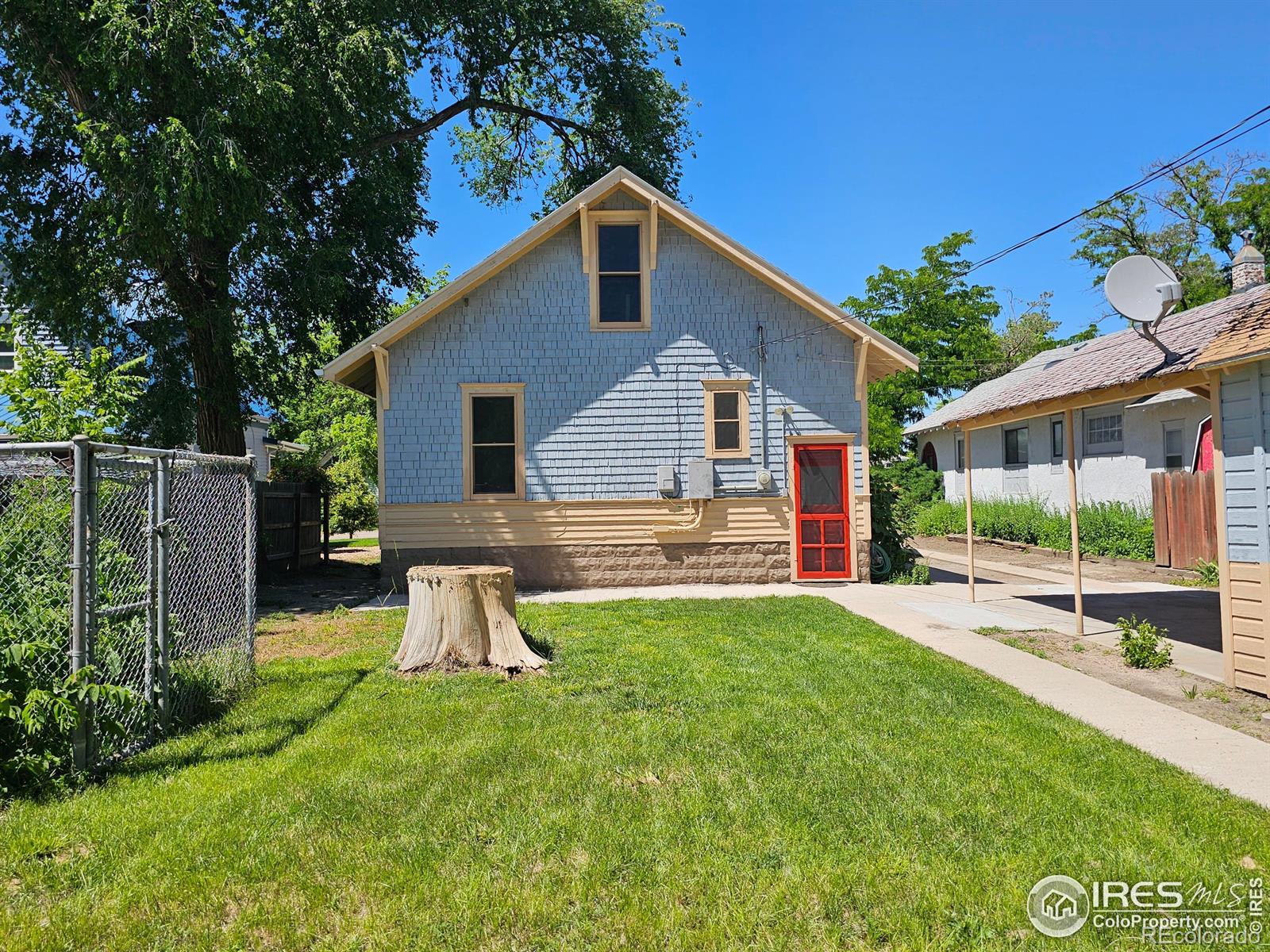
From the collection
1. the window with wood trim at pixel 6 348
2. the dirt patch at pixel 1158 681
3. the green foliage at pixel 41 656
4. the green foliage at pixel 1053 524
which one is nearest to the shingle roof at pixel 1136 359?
the dirt patch at pixel 1158 681

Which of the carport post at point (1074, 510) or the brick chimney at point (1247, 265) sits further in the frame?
the brick chimney at point (1247, 265)

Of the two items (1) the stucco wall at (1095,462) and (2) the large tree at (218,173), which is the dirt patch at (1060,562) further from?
(2) the large tree at (218,173)

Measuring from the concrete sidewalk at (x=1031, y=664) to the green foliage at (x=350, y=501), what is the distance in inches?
761

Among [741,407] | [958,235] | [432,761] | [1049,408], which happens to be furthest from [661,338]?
[958,235]

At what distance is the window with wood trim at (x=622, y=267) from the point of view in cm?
1320

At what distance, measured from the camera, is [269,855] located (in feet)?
11.6

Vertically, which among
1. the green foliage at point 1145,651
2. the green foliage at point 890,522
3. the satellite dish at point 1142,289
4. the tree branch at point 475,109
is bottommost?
the green foliage at point 1145,651

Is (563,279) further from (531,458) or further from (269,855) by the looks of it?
(269,855)

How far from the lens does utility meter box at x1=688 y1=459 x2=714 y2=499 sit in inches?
512

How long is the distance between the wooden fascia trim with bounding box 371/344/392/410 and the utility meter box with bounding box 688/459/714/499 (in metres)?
4.89

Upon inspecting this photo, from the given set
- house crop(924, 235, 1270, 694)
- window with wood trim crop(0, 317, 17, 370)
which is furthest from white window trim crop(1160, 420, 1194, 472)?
window with wood trim crop(0, 317, 17, 370)

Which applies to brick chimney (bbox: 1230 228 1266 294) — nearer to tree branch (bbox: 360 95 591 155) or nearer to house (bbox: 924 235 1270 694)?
house (bbox: 924 235 1270 694)

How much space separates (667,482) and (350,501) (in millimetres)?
19967

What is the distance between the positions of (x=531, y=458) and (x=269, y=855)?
9647 mm
